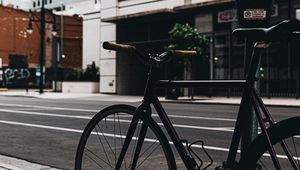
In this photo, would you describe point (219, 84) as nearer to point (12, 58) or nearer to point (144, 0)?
point (144, 0)

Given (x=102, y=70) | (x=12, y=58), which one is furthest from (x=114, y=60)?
(x=12, y=58)

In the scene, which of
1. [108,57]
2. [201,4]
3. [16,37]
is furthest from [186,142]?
[16,37]

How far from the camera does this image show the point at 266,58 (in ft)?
92.5

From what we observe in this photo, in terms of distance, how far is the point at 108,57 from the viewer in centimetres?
3856

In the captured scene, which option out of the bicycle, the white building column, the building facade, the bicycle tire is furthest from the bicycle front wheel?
the white building column

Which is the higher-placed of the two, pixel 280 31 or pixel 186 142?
pixel 280 31

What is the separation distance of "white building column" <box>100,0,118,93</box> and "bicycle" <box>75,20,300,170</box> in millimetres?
33756

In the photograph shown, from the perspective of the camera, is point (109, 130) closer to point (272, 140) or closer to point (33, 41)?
point (272, 140)

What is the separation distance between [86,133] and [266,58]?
85.3 feet

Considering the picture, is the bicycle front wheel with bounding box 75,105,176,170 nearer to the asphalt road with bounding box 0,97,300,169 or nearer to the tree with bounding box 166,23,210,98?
the asphalt road with bounding box 0,97,300,169

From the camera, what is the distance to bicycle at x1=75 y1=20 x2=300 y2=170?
237 cm

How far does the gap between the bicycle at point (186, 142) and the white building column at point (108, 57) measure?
111 ft

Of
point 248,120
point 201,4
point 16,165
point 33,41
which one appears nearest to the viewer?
point 248,120

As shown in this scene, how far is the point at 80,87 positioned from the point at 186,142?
38.2 metres
